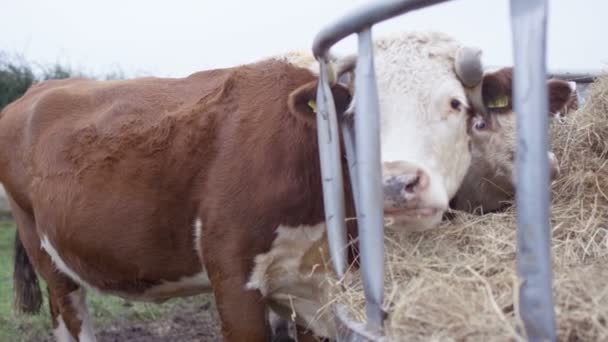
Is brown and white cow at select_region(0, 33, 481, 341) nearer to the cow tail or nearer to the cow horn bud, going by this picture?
the cow horn bud

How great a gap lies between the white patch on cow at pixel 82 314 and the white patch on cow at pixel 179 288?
71 centimetres

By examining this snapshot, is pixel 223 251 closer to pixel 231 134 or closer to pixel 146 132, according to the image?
pixel 231 134

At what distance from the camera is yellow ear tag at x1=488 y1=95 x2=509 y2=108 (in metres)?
2.76

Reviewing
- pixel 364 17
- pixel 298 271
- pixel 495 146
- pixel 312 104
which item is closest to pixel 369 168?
pixel 364 17

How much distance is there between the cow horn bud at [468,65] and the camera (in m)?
2.56

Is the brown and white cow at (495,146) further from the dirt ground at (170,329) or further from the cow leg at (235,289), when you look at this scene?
the dirt ground at (170,329)

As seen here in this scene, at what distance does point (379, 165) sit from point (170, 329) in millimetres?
4615

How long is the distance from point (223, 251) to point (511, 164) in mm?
1338

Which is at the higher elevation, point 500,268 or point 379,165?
point 379,165

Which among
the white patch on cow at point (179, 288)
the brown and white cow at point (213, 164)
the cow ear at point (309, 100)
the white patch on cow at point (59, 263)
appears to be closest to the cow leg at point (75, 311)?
the white patch on cow at point (59, 263)

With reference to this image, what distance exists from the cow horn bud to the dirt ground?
3680mm

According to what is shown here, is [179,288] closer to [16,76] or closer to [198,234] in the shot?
[198,234]

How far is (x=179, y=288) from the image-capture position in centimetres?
393

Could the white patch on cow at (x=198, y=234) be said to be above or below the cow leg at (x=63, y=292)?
above
